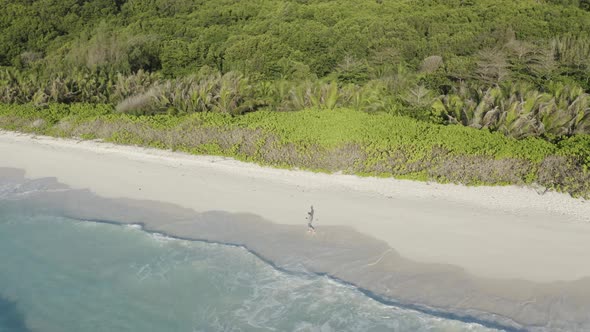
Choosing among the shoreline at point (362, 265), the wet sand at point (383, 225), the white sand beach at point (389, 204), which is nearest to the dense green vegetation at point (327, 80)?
the white sand beach at point (389, 204)

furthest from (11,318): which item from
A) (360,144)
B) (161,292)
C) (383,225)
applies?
(360,144)

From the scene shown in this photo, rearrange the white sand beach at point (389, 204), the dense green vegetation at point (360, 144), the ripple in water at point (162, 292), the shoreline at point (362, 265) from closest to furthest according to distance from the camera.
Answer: the shoreline at point (362, 265) < the ripple in water at point (162, 292) < the white sand beach at point (389, 204) < the dense green vegetation at point (360, 144)

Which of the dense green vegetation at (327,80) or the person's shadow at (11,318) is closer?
the person's shadow at (11,318)

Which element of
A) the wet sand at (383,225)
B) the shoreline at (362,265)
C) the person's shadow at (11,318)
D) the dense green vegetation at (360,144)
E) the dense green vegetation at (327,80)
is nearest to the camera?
the shoreline at (362,265)

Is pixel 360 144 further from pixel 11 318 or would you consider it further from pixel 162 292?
pixel 11 318

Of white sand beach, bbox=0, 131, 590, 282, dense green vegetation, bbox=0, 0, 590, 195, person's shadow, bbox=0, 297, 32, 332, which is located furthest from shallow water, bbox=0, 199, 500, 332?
dense green vegetation, bbox=0, 0, 590, 195

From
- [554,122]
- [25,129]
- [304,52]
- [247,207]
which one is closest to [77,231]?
[247,207]

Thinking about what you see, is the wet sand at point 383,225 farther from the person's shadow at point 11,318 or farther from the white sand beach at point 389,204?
the person's shadow at point 11,318
